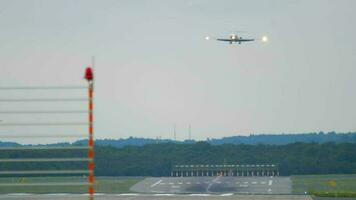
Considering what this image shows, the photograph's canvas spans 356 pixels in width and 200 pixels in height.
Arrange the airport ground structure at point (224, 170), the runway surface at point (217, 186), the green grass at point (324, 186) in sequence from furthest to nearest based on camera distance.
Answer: the airport ground structure at point (224, 170) < the runway surface at point (217, 186) < the green grass at point (324, 186)

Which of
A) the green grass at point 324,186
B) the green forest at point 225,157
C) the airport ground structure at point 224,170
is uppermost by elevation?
the green forest at point 225,157

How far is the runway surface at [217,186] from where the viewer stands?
251 ft

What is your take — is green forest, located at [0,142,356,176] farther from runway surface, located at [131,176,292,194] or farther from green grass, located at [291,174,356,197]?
runway surface, located at [131,176,292,194]

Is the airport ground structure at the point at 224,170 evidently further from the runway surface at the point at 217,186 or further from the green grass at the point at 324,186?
the runway surface at the point at 217,186

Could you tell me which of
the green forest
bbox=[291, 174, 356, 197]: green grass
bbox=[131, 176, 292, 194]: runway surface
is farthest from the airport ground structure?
bbox=[131, 176, 292, 194]: runway surface

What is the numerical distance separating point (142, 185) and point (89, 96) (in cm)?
7277

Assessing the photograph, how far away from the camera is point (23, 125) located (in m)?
Answer: 13.9

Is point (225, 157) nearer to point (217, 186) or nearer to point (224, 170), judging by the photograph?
point (224, 170)

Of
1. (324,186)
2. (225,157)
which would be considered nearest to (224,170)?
(225,157)

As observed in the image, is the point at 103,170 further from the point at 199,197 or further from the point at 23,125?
the point at 23,125

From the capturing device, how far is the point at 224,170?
11200 cm

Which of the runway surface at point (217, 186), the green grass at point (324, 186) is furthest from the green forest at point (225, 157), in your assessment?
the runway surface at point (217, 186)

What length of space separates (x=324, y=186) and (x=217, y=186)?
10314 millimetres

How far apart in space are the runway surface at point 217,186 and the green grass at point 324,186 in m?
1.22
